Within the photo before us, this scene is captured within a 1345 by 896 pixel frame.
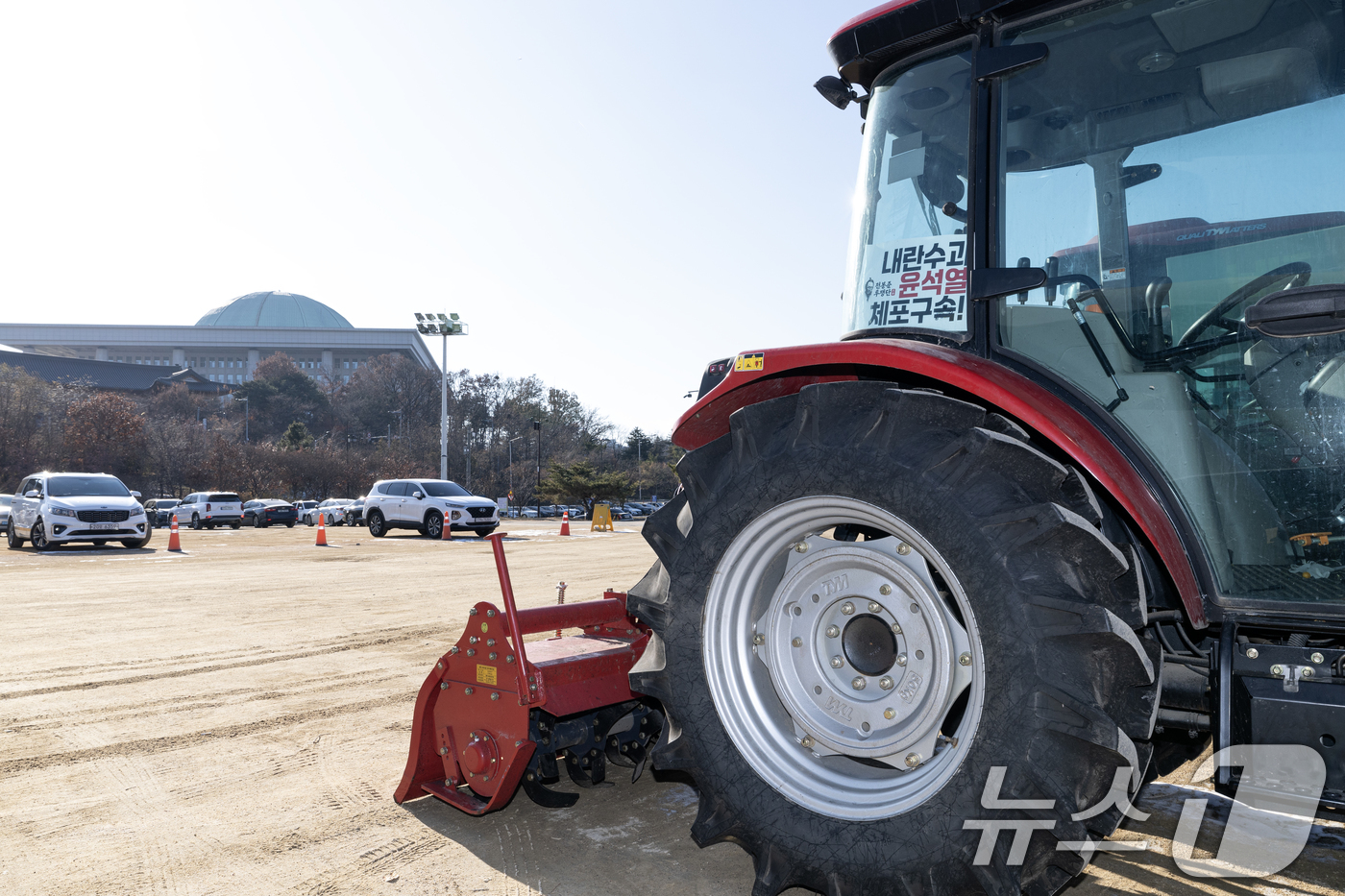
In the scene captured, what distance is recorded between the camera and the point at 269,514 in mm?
35656

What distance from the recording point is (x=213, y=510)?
3331 centimetres

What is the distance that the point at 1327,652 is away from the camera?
2.09m

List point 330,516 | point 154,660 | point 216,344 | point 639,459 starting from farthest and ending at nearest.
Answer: point 216,344 < point 639,459 < point 330,516 < point 154,660

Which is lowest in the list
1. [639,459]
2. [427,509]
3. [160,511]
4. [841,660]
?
[160,511]

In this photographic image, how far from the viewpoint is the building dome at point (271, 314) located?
126 m

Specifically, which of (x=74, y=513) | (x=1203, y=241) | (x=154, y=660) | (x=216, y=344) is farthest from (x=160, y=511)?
(x=216, y=344)

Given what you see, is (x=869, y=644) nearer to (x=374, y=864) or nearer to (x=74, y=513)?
(x=374, y=864)

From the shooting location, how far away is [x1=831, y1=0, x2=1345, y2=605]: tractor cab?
7.43ft

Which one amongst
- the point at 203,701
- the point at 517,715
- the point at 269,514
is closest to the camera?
the point at 517,715

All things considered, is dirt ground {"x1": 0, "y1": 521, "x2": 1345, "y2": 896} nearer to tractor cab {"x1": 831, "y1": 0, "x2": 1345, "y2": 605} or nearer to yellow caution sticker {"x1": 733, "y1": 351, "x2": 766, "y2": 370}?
tractor cab {"x1": 831, "y1": 0, "x2": 1345, "y2": 605}

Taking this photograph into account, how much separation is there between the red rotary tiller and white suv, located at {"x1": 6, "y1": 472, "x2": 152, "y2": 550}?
1868cm

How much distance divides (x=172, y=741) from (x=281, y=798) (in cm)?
117

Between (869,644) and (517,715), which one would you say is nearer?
(869,644)

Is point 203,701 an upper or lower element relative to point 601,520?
lower
